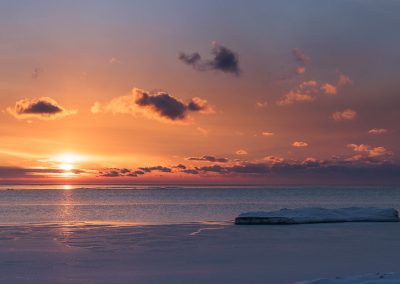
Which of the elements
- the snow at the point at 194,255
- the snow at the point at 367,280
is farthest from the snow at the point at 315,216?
the snow at the point at 367,280

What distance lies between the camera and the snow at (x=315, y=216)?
37.1 meters

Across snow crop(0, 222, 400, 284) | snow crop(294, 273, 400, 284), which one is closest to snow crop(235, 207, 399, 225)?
snow crop(0, 222, 400, 284)

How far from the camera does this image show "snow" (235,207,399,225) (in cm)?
3711

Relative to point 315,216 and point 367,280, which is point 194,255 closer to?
point 367,280

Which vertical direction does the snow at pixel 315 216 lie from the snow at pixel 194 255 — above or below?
above

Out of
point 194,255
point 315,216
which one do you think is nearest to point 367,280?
point 194,255

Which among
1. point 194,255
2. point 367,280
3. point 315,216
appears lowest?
point 194,255

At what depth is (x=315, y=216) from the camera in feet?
128

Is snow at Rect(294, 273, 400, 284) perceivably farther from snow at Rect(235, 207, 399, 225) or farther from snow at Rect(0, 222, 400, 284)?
snow at Rect(235, 207, 399, 225)

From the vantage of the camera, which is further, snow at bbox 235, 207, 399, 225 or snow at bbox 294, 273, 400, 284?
snow at bbox 235, 207, 399, 225

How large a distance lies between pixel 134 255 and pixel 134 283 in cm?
581

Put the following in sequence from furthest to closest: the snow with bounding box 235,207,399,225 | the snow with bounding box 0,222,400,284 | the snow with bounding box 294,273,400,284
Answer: the snow with bounding box 235,207,399,225
the snow with bounding box 0,222,400,284
the snow with bounding box 294,273,400,284

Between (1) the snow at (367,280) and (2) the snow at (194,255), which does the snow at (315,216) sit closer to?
(2) the snow at (194,255)

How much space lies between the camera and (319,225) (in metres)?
36.3
